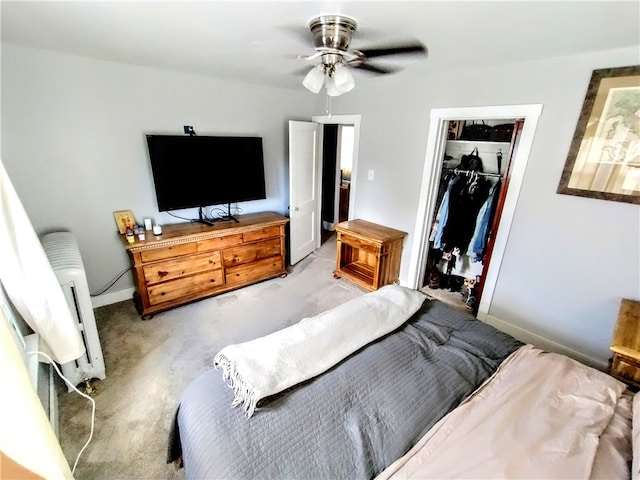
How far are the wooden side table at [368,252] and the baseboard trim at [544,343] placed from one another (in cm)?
102

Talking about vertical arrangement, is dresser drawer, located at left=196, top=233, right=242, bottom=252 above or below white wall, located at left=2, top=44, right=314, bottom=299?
below

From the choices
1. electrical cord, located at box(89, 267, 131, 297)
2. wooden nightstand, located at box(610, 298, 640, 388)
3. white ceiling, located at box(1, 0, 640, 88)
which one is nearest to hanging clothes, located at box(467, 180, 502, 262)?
white ceiling, located at box(1, 0, 640, 88)

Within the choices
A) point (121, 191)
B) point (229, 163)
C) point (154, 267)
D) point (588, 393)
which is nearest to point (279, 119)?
point (229, 163)

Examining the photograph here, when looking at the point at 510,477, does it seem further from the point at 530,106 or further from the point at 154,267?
the point at 154,267

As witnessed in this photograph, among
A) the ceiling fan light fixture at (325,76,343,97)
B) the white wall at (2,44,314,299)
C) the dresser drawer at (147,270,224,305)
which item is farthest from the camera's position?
the dresser drawer at (147,270,224,305)

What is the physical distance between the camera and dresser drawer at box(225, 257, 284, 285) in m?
3.05

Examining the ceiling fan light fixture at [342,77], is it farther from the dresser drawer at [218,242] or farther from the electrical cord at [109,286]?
the electrical cord at [109,286]

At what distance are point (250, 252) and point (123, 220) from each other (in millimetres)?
1192

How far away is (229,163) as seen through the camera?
9.84 feet

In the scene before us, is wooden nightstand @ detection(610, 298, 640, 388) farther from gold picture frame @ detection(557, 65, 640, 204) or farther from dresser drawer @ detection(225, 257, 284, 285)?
dresser drawer @ detection(225, 257, 284, 285)

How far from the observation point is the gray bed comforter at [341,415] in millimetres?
976

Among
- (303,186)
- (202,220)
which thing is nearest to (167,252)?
(202,220)

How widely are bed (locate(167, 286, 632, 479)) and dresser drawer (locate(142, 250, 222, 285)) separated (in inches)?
62.4

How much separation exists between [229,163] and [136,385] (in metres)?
2.07
